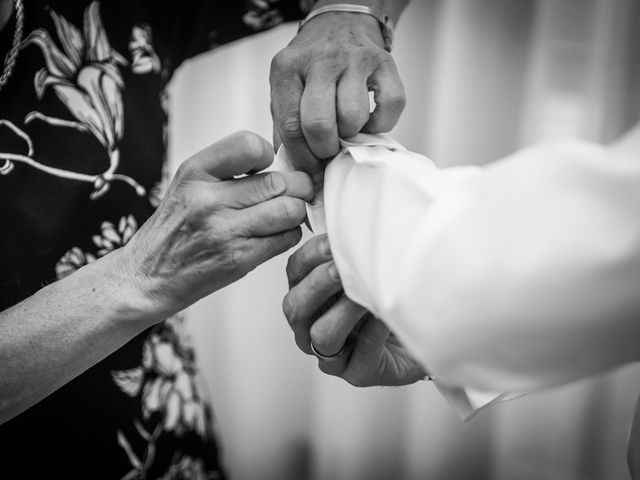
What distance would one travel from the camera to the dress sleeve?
0.81m

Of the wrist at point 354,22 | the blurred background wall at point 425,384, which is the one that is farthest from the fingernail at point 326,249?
the blurred background wall at point 425,384

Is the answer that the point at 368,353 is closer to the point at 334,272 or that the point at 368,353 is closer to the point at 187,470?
the point at 334,272

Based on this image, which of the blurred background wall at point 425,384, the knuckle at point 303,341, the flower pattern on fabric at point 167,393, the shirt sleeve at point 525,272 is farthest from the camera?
the blurred background wall at point 425,384

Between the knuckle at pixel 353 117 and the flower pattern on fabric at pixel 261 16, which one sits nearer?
the knuckle at pixel 353 117

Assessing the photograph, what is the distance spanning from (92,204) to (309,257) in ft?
0.96

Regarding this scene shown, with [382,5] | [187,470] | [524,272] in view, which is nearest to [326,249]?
[524,272]

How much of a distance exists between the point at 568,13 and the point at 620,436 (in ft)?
2.93

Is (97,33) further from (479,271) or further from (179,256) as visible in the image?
(479,271)

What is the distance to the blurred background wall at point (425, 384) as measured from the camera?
1120mm

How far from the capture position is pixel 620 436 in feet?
3.84

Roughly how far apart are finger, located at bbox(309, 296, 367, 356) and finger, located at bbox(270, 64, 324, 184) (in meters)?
0.14

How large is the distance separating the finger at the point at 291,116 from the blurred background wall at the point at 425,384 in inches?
23.6

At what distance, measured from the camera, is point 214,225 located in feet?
1.59

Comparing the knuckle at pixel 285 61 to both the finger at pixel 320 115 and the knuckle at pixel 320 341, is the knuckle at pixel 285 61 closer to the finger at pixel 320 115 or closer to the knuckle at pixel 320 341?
the finger at pixel 320 115
